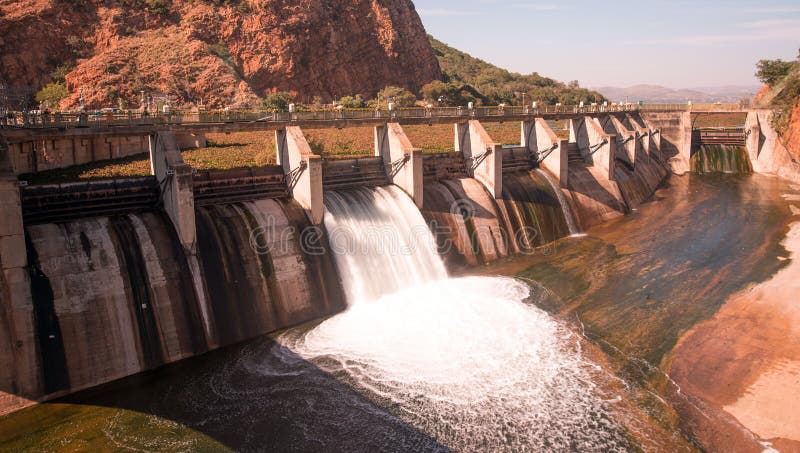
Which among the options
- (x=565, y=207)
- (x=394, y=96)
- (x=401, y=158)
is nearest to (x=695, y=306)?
(x=565, y=207)

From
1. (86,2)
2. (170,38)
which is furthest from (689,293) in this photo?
(86,2)

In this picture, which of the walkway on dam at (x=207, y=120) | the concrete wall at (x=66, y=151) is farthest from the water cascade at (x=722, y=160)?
the concrete wall at (x=66, y=151)

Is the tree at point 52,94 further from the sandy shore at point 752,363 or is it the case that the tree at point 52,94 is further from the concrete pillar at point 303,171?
the sandy shore at point 752,363

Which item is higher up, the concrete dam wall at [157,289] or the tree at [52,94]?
the tree at [52,94]

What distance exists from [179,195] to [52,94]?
49.1 meters

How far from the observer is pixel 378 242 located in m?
28.9

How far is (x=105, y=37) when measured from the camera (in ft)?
222

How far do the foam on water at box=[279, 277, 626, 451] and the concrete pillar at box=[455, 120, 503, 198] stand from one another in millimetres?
10678

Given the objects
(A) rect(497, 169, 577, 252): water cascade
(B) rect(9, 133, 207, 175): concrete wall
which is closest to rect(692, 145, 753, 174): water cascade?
(A) rect(497, 169, 577, 252): water cascade

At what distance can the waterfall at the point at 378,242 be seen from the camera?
27.3 metres

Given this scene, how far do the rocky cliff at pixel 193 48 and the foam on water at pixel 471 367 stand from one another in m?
48.5

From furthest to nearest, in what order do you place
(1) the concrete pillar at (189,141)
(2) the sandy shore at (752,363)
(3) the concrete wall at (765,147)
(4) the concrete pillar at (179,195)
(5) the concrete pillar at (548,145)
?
(3) the concrete wall at (765,147)
(1) the concrete pillar at (189,141)
(5) the concrete pillar at (548,145)
(4) the concrete pillar at (179,195)
(2) the sandy shore at (752,363)

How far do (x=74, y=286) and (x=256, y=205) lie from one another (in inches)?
339

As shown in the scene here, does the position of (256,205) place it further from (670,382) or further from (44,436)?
(670,382)
